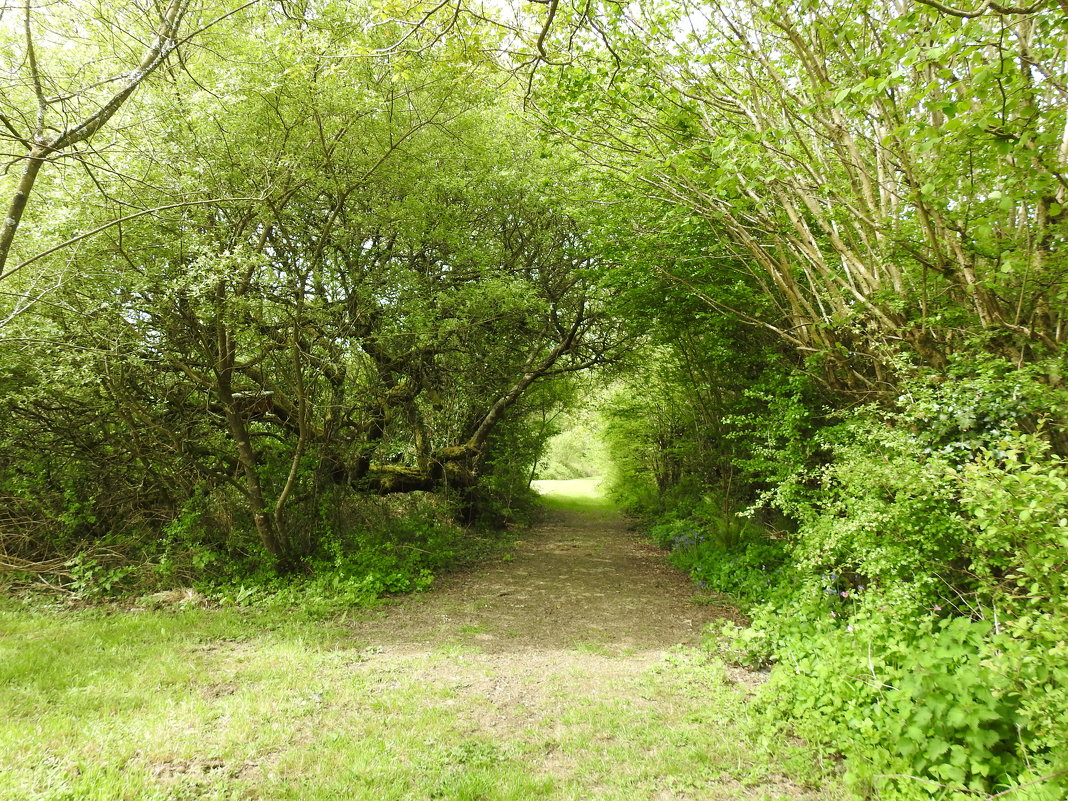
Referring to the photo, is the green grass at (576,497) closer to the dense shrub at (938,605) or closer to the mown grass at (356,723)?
the dense shrub at (938,605)

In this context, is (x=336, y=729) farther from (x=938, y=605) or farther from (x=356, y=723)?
(x=938, y=605)

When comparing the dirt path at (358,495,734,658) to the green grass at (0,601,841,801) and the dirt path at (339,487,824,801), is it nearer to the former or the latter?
the dirt path at (339,487,824,801)

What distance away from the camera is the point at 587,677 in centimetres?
509

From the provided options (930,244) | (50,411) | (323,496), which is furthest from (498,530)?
(930,244)

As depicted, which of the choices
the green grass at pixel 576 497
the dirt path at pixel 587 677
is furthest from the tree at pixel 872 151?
the green grass at pixel 576 497

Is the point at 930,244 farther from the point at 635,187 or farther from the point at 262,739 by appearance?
the point at 262,739

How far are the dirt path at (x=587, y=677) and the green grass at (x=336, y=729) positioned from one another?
0.02 metres

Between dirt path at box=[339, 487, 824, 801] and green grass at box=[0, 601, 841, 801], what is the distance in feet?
0.07

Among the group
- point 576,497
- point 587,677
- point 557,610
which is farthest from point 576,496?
point 587,677

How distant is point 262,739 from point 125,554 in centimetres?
578

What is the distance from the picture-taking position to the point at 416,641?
19.8 feet

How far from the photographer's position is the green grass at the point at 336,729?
3250mm

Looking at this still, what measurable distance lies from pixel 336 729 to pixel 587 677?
2.34 meters

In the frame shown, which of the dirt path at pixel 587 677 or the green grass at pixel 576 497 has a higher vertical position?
the dirt path at pixel 587 677
